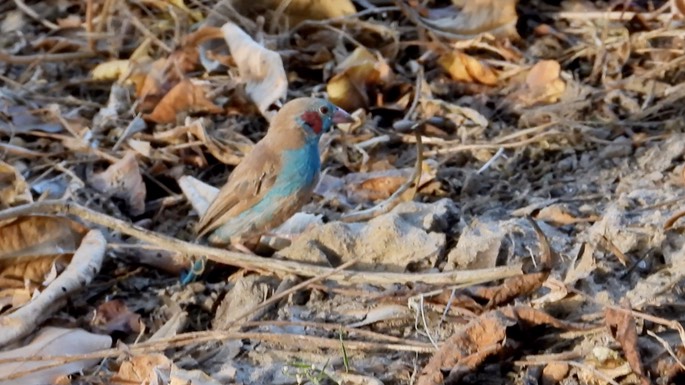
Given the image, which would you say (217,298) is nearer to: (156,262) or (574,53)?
(156,262)

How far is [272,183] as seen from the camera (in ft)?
13.3

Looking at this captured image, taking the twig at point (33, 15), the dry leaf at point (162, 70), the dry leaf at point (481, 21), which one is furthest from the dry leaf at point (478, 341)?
the twig at point (33, 15)

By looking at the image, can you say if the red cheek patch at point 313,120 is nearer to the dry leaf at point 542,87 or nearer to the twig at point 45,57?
the dry leaf at point 542,87

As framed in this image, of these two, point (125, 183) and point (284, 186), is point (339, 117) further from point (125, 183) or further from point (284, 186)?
point (125, 183)

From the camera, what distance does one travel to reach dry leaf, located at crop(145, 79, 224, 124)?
5.06 meters

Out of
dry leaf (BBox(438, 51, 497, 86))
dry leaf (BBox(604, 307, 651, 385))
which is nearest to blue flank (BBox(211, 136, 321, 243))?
dry leaf (BBox(438, 51, 497, 86))

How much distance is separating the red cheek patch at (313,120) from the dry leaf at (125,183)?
2.81 feet

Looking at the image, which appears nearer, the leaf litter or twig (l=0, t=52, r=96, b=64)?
the leaf litter

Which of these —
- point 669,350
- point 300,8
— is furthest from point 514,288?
point 300,8

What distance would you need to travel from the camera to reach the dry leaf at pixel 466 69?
17.3 ft

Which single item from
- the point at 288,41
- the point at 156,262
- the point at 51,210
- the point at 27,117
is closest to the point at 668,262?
the point at 156,262

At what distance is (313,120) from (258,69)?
→ 106cm

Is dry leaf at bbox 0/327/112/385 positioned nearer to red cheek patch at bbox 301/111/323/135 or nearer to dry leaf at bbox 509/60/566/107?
red cheek patch at bbox 301/111/323/135

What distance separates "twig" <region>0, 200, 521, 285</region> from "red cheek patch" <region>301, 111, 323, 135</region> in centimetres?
73
